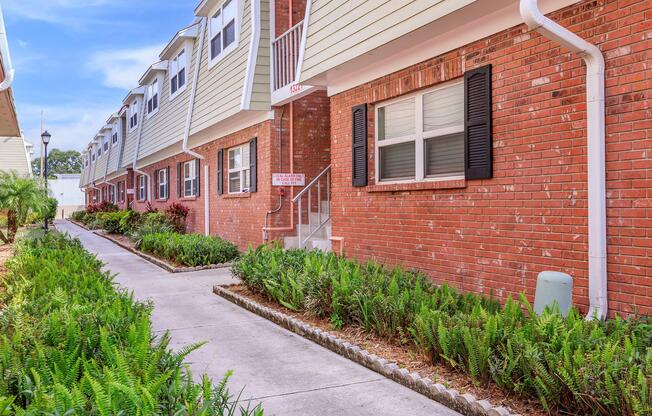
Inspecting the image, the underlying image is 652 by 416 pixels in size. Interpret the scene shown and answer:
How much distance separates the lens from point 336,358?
5.24 m

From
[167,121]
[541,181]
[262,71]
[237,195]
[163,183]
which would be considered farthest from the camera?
[163,183]

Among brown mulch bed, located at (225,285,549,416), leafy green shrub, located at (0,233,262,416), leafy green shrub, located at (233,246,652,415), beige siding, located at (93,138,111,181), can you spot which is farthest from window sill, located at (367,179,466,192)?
beige siding, located at (93,138,111,181)

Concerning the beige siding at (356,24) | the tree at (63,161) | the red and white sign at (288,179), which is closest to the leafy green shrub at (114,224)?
the red and white sign at (288,179)

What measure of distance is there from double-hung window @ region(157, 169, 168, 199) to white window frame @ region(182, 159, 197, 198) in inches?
107

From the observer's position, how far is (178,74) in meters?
18.2

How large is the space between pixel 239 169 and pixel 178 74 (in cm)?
601

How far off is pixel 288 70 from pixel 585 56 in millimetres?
7038

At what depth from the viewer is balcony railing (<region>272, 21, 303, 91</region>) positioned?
1093cm

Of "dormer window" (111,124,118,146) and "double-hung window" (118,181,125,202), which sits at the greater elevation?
"dormer window" (111,124,118,146)

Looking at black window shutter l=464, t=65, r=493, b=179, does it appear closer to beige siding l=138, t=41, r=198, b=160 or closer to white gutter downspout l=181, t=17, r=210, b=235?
white gutter downspout l=181, t=17, r=210, b=235

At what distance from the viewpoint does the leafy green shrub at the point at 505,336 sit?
332 cm

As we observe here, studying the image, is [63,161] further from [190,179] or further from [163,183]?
[190,179]

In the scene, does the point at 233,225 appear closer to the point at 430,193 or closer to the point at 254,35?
the point at 254,35

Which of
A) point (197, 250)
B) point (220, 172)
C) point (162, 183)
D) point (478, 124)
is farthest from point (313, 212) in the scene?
point (162, 183)
